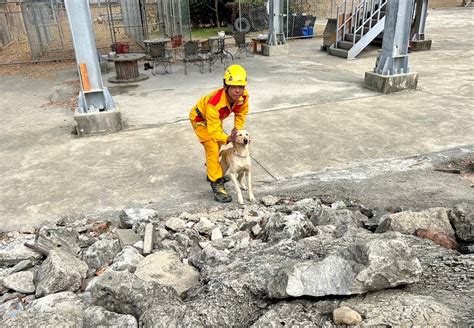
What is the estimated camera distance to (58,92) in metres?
11.2

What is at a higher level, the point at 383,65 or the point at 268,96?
the point at 383,65

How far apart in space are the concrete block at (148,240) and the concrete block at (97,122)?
3.95 m

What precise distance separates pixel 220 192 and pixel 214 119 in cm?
100

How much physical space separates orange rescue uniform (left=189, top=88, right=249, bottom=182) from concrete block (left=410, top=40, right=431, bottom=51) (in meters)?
12.2

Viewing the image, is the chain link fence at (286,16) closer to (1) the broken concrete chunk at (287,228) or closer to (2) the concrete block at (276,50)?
(2) the concrete block at (276,50)

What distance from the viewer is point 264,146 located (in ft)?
22.0

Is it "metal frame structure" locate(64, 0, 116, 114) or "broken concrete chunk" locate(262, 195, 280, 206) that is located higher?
"metal frame structure" locate(64, 0, 116, 114)

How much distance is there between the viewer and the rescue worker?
4.31 meters

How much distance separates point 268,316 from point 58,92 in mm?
10645

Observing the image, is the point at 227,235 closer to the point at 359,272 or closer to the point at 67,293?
the point at 67,293

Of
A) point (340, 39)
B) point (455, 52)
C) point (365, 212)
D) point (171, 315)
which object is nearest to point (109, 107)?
point (365, 212)

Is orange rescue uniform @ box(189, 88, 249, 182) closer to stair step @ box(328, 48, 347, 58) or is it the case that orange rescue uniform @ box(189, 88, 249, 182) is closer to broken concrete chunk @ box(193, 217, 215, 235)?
broken concrete chunk @ box(193, 217, 215, 235)

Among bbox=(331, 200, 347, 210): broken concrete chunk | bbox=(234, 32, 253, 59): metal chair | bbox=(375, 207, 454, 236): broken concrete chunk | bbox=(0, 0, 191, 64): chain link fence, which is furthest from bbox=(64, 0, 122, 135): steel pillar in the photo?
bbox=(234, 32, 253, 59): metal chair

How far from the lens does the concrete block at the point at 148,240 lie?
3871 mm
